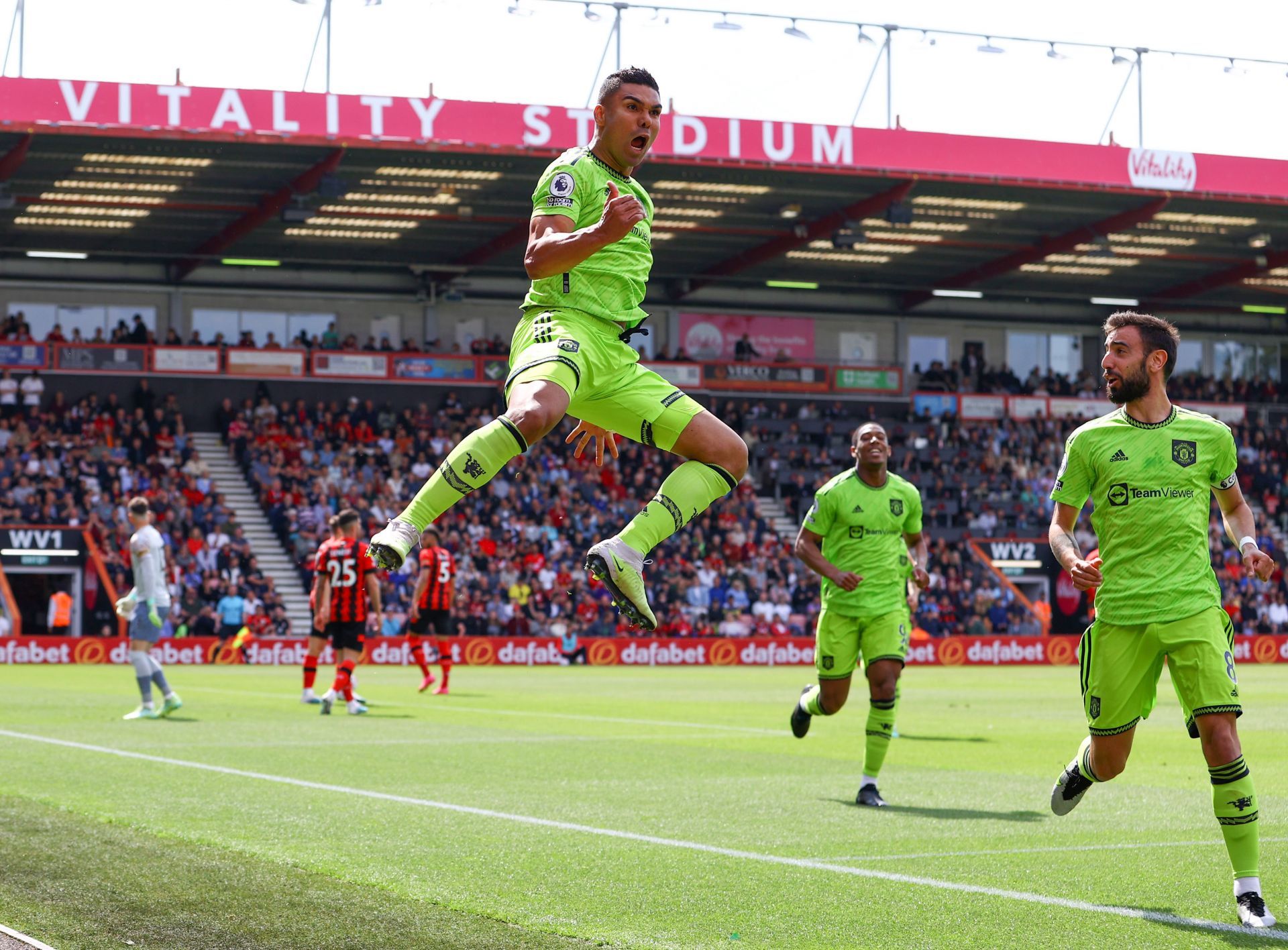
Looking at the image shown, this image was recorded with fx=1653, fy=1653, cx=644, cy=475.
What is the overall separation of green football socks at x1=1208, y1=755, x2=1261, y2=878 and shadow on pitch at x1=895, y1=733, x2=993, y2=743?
9.39 m

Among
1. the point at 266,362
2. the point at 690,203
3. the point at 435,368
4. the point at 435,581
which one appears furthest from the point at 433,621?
the point at 435,368

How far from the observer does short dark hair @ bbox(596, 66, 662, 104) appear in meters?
6.12

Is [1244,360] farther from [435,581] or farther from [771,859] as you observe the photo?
[771,859]

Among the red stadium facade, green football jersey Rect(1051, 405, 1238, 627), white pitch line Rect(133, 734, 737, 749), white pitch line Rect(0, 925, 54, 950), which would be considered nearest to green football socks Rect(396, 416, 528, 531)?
white pitch line Rect(0, 925, 54, 950)

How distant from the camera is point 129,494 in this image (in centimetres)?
3581

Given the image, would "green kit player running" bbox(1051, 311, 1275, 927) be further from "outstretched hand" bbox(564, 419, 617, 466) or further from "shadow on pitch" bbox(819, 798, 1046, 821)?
"shadow on pitch" bbox(819, 798, 1046, 821)

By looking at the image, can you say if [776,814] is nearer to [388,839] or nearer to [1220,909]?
[388,839]

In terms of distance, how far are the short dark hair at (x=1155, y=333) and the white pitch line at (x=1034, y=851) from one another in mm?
2724

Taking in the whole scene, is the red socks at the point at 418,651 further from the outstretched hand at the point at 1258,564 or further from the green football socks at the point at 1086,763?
the outstretched hand at the point at 1258,564

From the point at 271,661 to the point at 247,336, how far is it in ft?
39.5

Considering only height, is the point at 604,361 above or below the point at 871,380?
below

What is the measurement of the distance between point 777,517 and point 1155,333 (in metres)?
35.8

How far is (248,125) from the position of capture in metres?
32.8

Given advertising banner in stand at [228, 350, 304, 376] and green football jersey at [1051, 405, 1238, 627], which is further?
advertising banner in stand at [228, 350, 304, 376]
